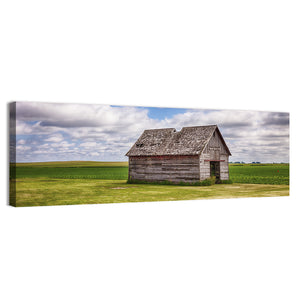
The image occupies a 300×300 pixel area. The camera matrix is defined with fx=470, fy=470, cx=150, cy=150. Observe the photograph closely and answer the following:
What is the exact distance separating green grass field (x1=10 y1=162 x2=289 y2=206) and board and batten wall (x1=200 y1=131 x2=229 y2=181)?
12.5 inches

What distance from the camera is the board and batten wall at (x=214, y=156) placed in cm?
1628

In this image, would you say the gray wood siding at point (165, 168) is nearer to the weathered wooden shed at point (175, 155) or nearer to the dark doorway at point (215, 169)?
the weathered wooden shed at point (175, 155)

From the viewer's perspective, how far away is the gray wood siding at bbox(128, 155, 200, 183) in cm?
1593

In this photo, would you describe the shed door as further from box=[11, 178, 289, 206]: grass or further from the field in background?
box=[11, 178, 289, 206]: grass

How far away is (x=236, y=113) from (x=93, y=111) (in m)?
5.22

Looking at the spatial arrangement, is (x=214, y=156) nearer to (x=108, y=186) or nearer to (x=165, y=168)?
(x=165, y=168)

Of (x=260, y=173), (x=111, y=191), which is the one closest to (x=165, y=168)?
(x=111, y=191)

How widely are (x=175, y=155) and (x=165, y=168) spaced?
568 mm

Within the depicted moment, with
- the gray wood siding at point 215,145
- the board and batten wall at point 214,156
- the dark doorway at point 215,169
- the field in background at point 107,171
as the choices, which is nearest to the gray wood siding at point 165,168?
the board and batten wall at point 214,156

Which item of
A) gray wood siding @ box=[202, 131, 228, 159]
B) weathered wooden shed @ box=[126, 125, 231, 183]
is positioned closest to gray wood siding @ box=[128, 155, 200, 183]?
weathered wooden shed @ box=[126, 125, 231, 183]

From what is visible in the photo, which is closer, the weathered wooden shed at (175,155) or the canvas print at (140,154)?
the canvas print at (140,154)

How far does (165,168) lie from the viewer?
52.7 feet

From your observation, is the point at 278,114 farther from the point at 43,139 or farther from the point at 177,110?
the point at 43,139

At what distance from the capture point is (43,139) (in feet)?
45.0
